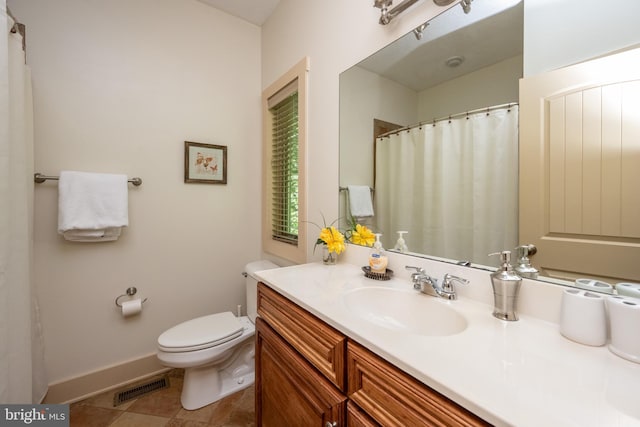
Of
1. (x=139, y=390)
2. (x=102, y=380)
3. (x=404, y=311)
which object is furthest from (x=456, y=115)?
(x=102, y=380)

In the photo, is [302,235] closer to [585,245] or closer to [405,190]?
[405,190]

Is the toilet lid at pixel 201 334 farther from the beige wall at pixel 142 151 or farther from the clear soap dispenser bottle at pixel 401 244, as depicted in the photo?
the clear soap dispenser bottle at pixel 401 244

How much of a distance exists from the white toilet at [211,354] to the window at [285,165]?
14.2 inches

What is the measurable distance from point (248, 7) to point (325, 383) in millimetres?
2368

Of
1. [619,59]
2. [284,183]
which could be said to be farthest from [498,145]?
[284,183]

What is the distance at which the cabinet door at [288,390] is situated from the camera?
0.69 meters

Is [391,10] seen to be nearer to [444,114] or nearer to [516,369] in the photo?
[444,114]

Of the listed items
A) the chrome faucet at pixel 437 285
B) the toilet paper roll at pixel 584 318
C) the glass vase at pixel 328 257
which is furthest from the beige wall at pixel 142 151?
the toilet paper roll at pixel 584 318

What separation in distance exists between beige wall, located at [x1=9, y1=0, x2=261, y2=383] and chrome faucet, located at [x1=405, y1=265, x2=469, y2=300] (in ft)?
4.93

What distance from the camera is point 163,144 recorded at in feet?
5.63

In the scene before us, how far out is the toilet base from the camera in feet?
4.76

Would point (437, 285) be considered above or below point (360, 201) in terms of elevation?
below

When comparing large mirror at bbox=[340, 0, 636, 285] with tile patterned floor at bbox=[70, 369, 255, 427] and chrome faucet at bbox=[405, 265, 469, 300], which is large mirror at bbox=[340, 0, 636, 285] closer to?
chrome faucet at bbox=[405, 265, 469, 300]

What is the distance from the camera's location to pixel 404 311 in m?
0.90
